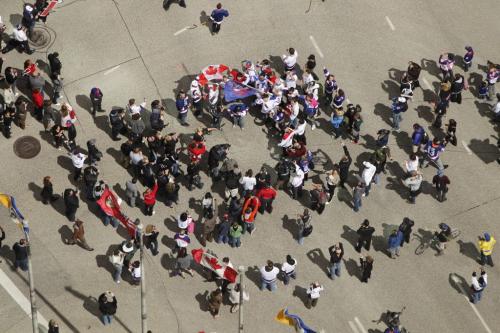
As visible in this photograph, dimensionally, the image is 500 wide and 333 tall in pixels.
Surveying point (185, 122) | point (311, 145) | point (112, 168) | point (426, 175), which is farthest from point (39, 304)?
point (426, 175)

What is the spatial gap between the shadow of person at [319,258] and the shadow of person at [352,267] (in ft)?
2.34

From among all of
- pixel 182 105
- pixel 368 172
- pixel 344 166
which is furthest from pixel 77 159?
pixel 368 172

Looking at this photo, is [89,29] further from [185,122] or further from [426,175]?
[426,175]

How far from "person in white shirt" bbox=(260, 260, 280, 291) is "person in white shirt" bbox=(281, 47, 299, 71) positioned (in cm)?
1021

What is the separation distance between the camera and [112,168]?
40250 millimetres

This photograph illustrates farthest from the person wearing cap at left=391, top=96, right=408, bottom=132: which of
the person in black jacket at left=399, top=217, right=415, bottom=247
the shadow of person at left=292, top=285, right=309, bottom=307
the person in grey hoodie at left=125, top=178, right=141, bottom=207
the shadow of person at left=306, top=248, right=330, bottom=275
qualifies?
the person in grey hoodie at left=125, top=178, right=141, bottom=207

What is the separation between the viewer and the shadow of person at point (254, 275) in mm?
37812

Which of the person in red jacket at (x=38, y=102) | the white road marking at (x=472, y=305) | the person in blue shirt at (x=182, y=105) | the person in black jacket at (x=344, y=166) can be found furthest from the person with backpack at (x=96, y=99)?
the white road marking at (x=472, y=305)

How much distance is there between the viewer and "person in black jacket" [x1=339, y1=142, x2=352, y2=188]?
39.9 metres

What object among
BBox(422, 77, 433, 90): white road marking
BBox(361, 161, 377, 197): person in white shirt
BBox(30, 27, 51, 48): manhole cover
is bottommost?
BBox(361, 161, 377, 197): person in white shirt

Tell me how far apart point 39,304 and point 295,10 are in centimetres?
1846

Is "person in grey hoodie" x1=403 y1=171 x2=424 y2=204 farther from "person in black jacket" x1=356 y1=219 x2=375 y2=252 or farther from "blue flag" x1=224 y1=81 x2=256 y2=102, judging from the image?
"blue flag" x1=224 y1=81 x2=256 y2=102

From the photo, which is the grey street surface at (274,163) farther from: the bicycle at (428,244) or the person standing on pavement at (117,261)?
the person standing on pavement at (117,261)

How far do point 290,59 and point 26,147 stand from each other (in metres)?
11.4
